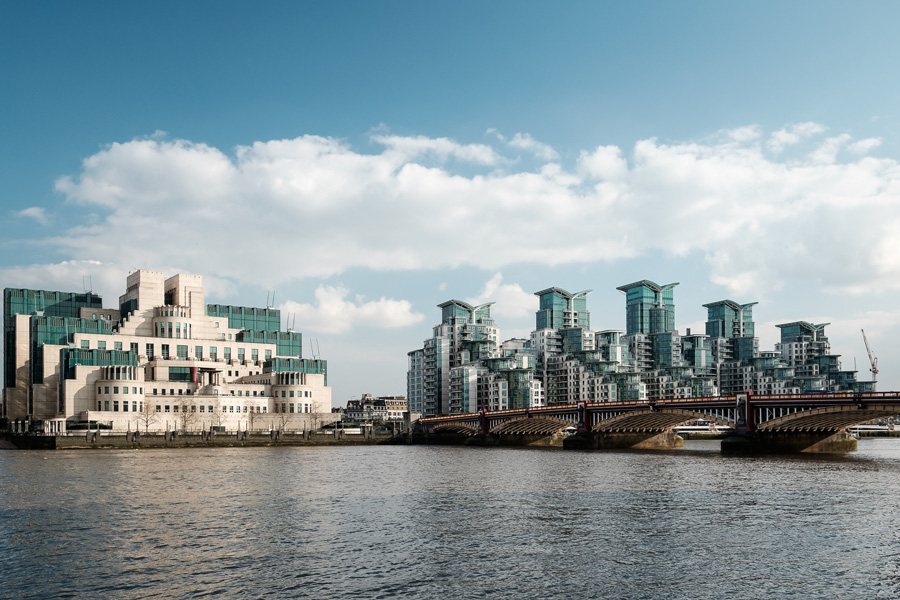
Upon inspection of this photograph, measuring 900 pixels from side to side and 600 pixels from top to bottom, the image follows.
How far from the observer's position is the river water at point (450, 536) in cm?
3612

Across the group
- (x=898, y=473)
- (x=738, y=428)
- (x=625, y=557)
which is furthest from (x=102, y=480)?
(x=738, y=428)

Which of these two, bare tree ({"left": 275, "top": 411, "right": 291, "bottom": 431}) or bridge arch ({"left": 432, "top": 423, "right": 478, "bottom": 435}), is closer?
bridge arch ({"left": 432, "top": 423, "right": 478, "bottom": 435})

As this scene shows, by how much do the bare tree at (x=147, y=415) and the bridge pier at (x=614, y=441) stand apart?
3268 inches

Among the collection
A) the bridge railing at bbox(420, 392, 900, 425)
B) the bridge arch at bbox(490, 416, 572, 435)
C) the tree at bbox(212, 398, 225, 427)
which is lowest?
the bridge arch at bbox(490, 416, 572, 435)

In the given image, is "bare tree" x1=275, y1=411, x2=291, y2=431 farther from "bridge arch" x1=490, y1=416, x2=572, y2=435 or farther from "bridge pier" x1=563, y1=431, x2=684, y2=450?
"bridge pier" x1=563, y1=431, x2=684, y2=450

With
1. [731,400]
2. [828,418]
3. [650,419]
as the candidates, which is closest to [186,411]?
[650,419]

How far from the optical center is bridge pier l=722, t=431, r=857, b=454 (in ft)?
416

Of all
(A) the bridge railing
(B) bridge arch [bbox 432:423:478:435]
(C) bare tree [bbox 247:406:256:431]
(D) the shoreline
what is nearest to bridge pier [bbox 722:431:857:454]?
(A) the bridge railing

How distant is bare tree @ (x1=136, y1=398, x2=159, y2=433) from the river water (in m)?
87.7

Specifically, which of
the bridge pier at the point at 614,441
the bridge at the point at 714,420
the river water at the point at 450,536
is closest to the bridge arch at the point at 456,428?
the bridge at the point at 714,420

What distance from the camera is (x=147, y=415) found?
173m

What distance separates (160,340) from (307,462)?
9884 centimetres

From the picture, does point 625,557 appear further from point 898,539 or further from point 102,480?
point 102,480

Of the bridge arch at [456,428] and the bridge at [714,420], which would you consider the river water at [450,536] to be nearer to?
the bridge at [714,420]
